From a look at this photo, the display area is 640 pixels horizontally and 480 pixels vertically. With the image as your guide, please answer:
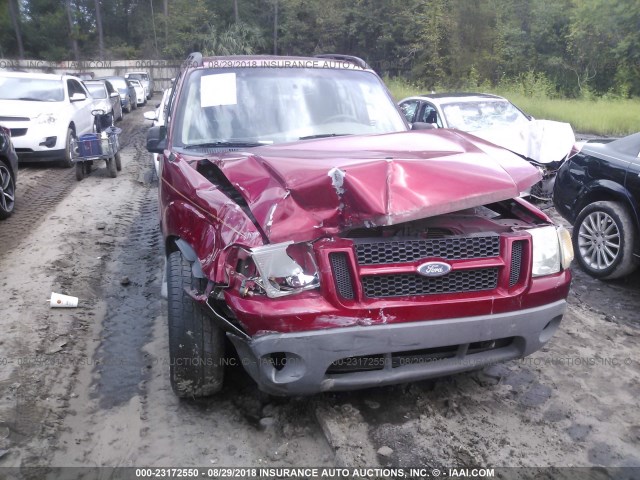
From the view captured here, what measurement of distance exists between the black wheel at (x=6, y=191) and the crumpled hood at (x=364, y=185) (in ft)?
16.7

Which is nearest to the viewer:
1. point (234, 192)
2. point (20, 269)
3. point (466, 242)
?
point (466, 242)

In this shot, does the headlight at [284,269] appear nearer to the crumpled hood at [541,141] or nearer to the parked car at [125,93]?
the crumpled hood at [541,141]

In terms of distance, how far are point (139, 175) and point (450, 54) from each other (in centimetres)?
3060

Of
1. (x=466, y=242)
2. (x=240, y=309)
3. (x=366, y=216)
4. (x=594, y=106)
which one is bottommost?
(x=594, y=106)

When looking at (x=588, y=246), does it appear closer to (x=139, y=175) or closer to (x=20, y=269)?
(x=20, y=269)

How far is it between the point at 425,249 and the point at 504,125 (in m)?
7.50

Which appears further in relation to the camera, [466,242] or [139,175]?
[139,175]

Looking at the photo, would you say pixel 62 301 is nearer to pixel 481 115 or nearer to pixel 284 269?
pixel 284 269

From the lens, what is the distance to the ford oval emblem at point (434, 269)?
2.81 metres

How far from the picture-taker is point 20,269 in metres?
5.48

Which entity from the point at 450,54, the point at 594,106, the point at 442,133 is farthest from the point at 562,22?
the point at 442,133

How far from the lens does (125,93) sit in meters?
25.2

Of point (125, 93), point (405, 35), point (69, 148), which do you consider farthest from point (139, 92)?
point (69, 148)

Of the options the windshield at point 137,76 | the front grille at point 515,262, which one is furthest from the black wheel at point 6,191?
the windshield at point 137,76
